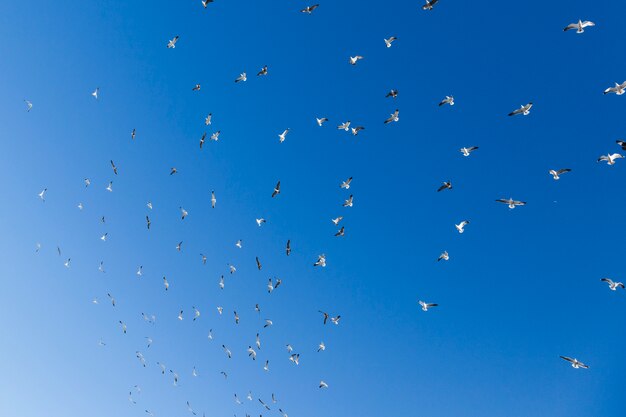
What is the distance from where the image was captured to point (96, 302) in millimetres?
45562

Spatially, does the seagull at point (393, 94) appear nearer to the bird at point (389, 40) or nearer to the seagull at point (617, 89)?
the bird at point (389, 40)

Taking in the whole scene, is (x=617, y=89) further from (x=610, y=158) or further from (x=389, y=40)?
(x=389, y=40)

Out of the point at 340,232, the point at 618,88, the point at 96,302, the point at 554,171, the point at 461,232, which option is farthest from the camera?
the point at 96,302

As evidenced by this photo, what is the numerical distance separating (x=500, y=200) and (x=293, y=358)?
1960cm

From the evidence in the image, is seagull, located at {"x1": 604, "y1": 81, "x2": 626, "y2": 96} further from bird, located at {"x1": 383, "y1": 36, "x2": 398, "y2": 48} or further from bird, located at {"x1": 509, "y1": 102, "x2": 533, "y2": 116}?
bird, located at {"x1": 383, "y1": 36, "x2": 398, "y2": 48}

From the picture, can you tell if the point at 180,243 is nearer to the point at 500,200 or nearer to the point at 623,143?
the point at 500,200

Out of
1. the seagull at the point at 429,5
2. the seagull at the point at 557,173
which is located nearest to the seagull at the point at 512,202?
the seagull at the point at 557,173

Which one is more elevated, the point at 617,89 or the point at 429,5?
the point at 429,5

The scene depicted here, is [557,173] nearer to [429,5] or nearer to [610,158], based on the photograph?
[610,158]

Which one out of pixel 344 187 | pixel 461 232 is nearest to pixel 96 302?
pixel 344 187

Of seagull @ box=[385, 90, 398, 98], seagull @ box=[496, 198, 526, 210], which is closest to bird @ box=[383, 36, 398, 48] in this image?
seagull @ box=[385, 90, 398, 98]

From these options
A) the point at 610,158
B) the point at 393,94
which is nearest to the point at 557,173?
the point at 610,158

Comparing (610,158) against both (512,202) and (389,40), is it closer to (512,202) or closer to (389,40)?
(512,202)

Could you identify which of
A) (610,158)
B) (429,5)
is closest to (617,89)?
(610,158)
